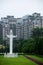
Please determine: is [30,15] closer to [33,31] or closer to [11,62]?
[33,31]

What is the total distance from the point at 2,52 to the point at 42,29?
1.01 m

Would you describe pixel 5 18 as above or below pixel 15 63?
above

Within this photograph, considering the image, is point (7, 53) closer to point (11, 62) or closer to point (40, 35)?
point (11, 62)

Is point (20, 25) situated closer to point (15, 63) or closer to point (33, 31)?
point (33, 31)

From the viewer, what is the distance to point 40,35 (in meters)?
8.08

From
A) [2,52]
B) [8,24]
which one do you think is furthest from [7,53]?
[8,24]

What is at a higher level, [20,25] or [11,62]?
[20,25]

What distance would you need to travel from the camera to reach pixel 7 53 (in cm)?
816

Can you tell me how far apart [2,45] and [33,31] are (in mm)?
744

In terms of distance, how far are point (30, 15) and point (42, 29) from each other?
41 cm

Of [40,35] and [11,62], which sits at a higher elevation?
[40,35]

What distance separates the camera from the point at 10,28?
26.8 feet

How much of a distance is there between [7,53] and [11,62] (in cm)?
30

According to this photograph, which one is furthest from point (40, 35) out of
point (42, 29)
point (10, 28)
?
point (10, 28)
